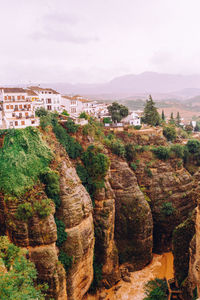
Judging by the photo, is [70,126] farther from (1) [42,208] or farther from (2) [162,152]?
(2) [162,152]

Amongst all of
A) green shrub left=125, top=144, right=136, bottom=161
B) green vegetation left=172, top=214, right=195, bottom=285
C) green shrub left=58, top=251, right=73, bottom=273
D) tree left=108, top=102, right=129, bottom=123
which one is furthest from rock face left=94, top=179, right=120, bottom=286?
tree left=108, top=102, right=129, bottom=123

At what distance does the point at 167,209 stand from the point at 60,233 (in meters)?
18.1

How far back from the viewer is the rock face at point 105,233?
2903 cm

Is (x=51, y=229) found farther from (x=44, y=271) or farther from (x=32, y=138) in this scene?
(x=32, y=138)

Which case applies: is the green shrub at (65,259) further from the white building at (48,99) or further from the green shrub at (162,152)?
the white building at (48,99)

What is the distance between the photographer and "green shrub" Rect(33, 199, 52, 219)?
2133 centimetres

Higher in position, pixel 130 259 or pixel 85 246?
pixel 85 246

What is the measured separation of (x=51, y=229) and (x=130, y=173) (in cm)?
1540

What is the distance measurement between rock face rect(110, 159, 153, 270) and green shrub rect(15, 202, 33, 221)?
14193 millimetres

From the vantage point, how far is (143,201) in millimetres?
33250

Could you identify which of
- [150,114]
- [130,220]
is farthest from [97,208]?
[150,114]

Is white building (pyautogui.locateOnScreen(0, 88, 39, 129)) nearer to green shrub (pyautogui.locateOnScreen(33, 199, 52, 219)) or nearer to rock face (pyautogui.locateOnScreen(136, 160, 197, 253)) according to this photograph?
green shrub (pyautogui.locateOnScreen(33, 199, 52, 219))

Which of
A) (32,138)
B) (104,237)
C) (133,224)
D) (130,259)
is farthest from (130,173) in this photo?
(32,138)

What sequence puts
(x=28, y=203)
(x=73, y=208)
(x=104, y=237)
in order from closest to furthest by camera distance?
(x=28, y=203)
(x=73, y=208)
(x=104, y=237)
